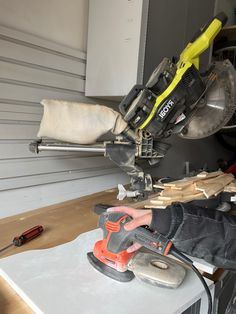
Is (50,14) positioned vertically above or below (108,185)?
above

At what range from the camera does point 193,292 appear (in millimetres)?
560

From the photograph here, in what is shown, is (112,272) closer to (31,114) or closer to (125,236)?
(125,236)

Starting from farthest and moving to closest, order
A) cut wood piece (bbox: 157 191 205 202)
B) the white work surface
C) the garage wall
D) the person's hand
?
the garage wall → cut wood piece (bbox: 157 191 205 202) → the person's hand → the white work surface

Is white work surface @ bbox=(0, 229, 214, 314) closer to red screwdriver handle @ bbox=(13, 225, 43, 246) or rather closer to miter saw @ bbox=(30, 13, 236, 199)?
red screwdriver handle @ bbox=(13, 225, 43, 246)

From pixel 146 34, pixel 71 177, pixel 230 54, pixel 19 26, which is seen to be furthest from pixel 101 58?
pixel 230 54

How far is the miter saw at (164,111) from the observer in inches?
32.5

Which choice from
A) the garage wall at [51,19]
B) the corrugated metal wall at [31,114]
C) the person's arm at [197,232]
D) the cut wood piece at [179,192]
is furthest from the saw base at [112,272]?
the garage wall at [51,19]

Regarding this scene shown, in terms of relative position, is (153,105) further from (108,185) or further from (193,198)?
(108,185)

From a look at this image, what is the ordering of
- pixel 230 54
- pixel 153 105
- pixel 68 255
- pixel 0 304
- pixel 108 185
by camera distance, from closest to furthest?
pixel 0 304
pixel 68 255
pixel 153 105
pixel 108 185
pixel 230 54

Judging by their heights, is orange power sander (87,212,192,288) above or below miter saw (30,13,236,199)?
below

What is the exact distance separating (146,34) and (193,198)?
2.17 ft

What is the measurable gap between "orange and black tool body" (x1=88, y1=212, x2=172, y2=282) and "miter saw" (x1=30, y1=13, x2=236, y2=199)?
0.34 metres

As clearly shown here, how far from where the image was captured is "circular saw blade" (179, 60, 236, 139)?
0.96m

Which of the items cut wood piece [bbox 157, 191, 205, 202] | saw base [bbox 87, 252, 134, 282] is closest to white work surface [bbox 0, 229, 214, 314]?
saw base [bbox 87, 252, 134, 282]
